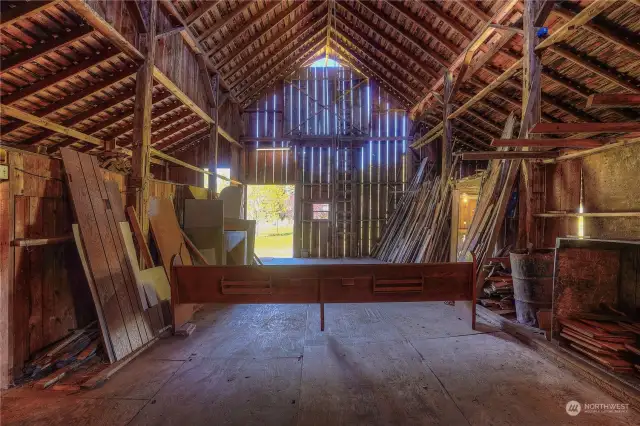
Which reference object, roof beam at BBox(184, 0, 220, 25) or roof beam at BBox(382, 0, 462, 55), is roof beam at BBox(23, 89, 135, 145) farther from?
roof beam at BBox(382, 0, 462, 55)

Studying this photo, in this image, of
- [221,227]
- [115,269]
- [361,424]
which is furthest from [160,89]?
[361,424]

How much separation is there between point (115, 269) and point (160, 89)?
660cm

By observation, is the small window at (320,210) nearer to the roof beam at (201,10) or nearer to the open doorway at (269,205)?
the roof beam at (201,10)

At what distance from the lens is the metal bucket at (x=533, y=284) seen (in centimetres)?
486

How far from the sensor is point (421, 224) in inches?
434

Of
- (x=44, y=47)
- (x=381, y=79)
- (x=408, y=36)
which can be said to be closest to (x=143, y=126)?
(x=44, y=47)

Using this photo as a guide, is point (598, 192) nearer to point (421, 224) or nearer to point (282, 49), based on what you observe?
point (421, 224)

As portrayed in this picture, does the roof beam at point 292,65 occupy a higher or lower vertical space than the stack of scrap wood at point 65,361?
higher

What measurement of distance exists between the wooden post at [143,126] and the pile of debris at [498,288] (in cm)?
669

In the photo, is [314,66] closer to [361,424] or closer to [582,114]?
[582,114]

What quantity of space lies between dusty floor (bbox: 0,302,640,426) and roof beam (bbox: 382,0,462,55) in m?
7.77

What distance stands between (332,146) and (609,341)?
1182 cm

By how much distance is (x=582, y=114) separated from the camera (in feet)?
27.4

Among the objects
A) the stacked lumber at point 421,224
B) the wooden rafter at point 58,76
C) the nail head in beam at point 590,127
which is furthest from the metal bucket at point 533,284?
the wooden rafter at point 58,76
